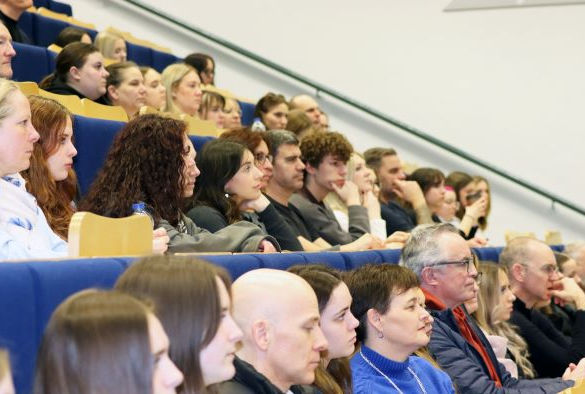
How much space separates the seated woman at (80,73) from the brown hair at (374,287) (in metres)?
1.22

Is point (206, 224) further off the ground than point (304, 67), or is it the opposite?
point (206, 224)

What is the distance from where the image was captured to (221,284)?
1.05 m

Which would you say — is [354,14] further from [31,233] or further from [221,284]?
[221,284]

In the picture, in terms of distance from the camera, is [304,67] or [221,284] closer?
[221,284]

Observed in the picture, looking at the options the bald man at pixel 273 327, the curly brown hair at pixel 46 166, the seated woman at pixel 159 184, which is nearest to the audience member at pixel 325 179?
the seated woman at pixel 159 184

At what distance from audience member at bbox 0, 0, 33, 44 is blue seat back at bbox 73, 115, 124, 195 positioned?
1147 mm

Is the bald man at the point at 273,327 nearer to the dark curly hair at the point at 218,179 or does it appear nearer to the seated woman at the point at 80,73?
the dark curly hair at the point at 218,179

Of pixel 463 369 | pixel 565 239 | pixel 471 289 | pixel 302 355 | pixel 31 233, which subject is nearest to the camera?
pixel 302 355

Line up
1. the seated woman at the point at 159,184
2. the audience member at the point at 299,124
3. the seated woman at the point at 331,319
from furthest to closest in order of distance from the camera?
the audience member at the point at 299,124, the seated woman at the point at 159,184, the seated woman at the point at 331,319

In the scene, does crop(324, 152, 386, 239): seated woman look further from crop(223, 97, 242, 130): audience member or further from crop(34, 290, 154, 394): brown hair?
crop(34, 290, 154, 394): brown hair

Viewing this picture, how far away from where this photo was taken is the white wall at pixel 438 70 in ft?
14.9

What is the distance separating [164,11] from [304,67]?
27.0 inches

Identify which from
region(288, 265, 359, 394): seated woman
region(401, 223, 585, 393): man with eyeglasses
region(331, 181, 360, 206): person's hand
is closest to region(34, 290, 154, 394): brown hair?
region(288, 265, 359, 394): seated woman

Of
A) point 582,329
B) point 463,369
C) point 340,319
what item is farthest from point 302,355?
point 582,329
